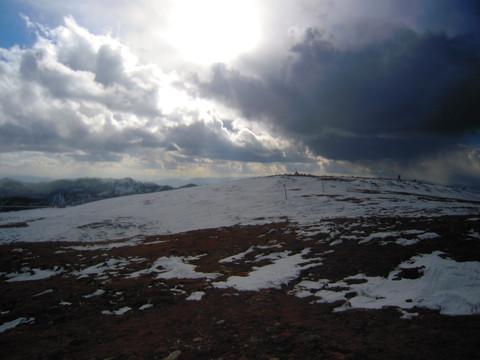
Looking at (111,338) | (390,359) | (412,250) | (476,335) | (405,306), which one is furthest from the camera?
(412,250)

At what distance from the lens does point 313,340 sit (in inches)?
205

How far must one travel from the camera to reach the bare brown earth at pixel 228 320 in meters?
4.93

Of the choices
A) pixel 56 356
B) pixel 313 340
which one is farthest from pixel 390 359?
pixel 56 356

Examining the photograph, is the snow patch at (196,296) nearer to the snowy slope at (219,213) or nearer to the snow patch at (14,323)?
the snow patch at (14,323)

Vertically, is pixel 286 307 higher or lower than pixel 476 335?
lower

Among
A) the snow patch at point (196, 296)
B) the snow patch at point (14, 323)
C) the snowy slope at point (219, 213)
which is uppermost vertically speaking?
the snow patch at point (14, 323)

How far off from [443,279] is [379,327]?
3.97 metres

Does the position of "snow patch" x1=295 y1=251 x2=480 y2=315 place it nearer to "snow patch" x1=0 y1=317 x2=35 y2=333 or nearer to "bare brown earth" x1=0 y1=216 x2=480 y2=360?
"bare brown earth" x1=0 y1=216 x2=480 y2=360

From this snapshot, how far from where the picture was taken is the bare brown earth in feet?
16.2

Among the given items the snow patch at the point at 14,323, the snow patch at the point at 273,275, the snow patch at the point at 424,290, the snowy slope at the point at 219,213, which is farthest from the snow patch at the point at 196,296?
the snowy slope at the point at 219,213

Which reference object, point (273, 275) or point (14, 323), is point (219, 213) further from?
point (14, 323)

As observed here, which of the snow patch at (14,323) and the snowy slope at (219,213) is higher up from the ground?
the snow patch at (14,323)

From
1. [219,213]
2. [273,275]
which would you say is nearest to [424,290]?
[273,275]

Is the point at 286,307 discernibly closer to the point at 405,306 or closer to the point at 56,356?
the point at 405,306
